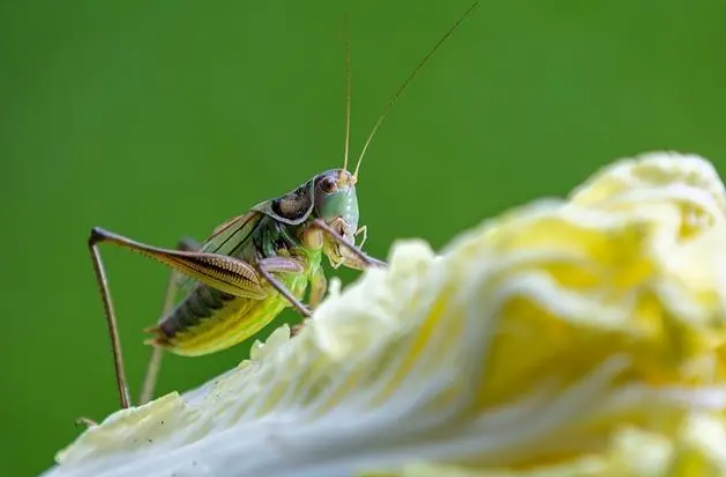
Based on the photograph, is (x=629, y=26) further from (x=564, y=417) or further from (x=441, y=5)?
(x=564, y=417)

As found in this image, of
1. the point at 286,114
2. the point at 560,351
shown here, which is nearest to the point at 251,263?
the point at 286,114

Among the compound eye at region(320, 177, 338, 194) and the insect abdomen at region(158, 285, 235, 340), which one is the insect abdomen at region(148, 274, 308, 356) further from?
the compound eye at region(320, 177, 338, 194)

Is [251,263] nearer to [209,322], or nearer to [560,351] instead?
[209,322]

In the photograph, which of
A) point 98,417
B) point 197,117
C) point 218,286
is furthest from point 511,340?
point 197,117

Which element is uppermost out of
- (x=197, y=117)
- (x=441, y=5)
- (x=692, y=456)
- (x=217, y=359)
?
(x=441, y=5)

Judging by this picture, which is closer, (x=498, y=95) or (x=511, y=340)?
(x=511, y=340)

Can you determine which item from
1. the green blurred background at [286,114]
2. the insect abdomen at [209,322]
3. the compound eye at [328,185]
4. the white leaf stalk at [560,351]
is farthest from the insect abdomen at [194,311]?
the white leaf stalk at [560,351]

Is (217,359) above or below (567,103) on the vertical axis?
below
